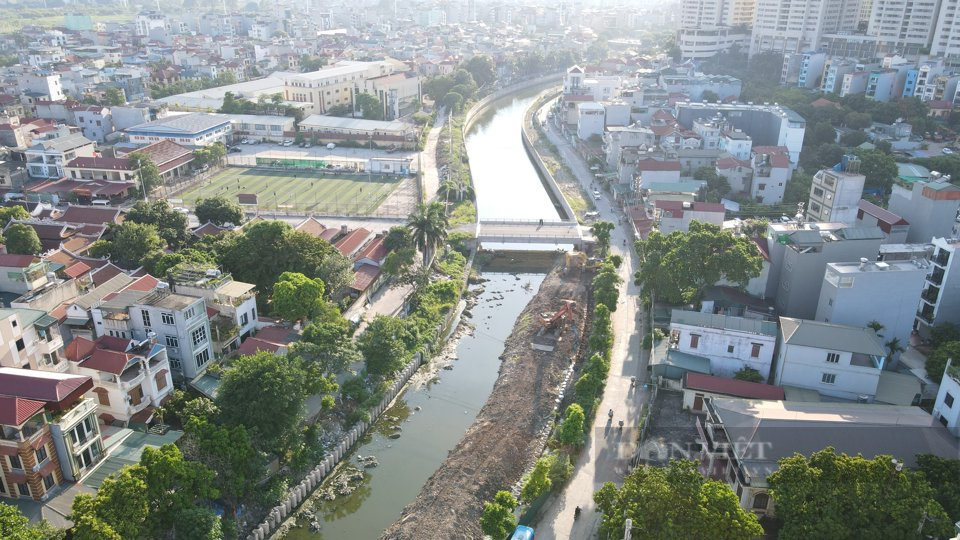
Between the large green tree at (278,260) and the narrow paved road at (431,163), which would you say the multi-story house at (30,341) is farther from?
the narrow paved road at (431,163)

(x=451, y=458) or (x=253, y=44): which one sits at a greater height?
(x=253, y=44)

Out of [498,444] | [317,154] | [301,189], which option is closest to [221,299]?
[498,444]

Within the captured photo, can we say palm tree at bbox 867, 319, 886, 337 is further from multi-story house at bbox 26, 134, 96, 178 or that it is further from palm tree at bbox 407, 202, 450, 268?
multi-story house at bbox 26, 134, 96, 178

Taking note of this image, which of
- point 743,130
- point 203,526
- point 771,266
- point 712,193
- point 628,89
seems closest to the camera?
point 203,526

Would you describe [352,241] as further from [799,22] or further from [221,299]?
[799,22]

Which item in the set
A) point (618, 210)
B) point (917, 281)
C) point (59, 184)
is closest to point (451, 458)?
point (917, 281)

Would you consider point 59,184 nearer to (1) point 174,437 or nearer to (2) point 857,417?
(1) point 174,437
